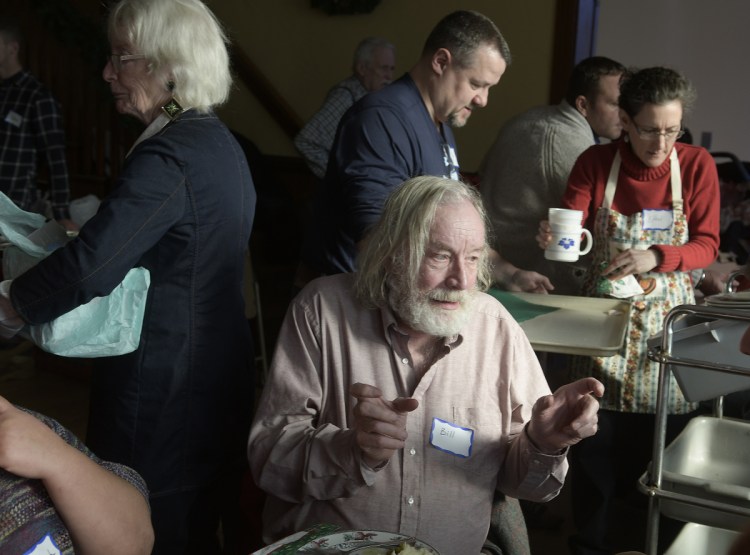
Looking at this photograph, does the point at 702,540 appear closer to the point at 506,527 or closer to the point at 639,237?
the point at 506,527

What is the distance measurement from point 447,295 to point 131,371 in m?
0.71

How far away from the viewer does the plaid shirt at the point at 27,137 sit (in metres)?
4.22

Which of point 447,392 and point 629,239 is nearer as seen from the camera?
point 447,392

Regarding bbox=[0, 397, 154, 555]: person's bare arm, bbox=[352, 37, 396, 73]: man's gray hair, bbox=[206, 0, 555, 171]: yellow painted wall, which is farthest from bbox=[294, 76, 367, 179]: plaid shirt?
bbox=[0, 397, 154, 555]: person's bare arm

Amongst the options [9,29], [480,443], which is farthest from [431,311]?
[9,29]

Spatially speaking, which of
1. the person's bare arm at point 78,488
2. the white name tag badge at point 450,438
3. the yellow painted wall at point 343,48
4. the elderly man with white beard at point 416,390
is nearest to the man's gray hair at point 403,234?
the elderly man with white beard at point 416,390

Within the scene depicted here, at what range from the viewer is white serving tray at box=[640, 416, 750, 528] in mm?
1838

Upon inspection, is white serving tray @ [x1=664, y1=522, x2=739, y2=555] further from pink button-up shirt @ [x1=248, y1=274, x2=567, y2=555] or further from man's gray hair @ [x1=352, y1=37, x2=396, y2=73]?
man's gray hair @ [x1=352, y1=37, x2=396, y2=73]

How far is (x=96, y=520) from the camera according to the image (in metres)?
1.22

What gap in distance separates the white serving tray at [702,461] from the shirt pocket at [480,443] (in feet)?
1.07

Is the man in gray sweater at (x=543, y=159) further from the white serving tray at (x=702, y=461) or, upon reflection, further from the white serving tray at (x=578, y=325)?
the white serving tray at (x=702, y=461)

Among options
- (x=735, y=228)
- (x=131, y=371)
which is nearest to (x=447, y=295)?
(x=131, y=371)

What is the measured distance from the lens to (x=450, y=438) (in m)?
1.79

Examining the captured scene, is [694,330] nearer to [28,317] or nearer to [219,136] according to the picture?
[219,136]
